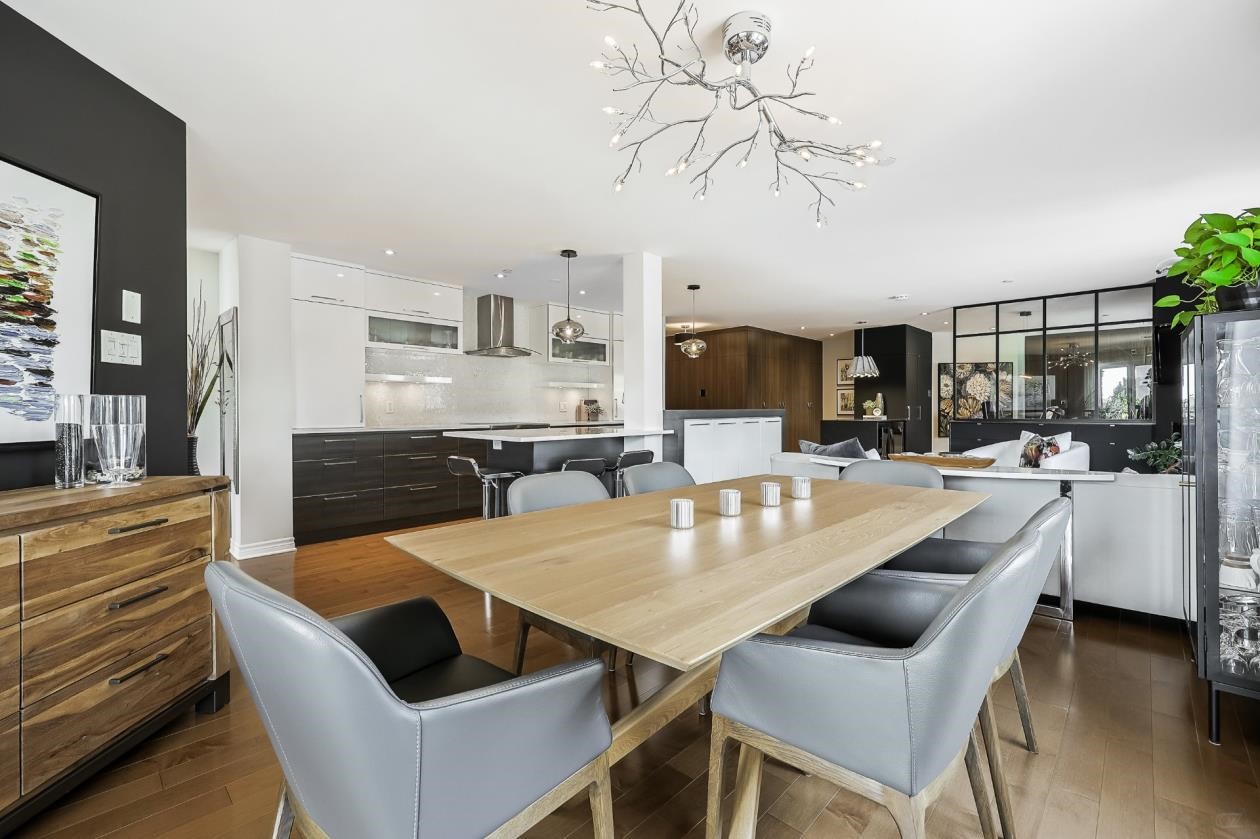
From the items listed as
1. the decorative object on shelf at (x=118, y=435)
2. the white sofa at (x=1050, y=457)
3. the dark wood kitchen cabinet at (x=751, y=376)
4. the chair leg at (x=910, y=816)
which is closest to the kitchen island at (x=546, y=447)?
the decorative object on shelf at (x=118, y=435)

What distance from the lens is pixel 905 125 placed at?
2.70 metres

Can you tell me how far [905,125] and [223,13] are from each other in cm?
286

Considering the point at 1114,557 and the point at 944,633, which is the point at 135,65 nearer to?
the point at 944,633

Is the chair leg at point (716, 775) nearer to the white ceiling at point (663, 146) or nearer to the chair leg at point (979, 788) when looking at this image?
the chair leg at point (979, 788)

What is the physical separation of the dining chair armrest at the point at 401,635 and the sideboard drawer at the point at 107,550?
84 centimetres

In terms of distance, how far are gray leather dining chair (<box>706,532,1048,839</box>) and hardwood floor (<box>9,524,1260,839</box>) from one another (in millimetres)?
515

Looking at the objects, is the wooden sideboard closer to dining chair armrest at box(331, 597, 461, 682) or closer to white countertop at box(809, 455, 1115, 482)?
dining chair armrest at box(331, 597, 461, 682)

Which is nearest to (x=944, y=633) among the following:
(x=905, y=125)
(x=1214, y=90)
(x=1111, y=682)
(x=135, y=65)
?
(x=1111, y=682)

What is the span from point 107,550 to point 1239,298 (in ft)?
12.1

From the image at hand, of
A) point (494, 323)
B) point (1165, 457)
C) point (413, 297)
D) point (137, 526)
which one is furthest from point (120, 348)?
point (1165, 457)

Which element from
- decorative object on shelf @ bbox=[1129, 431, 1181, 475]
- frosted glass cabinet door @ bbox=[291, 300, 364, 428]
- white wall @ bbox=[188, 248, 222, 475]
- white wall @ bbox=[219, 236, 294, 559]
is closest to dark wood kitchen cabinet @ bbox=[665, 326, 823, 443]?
decorative object on shelf @ bbox=[1129, 431, 1181, 475]

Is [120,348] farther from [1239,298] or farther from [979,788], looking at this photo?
[1239,298]

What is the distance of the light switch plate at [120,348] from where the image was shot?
220 centimetres

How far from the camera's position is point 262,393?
442 cm
